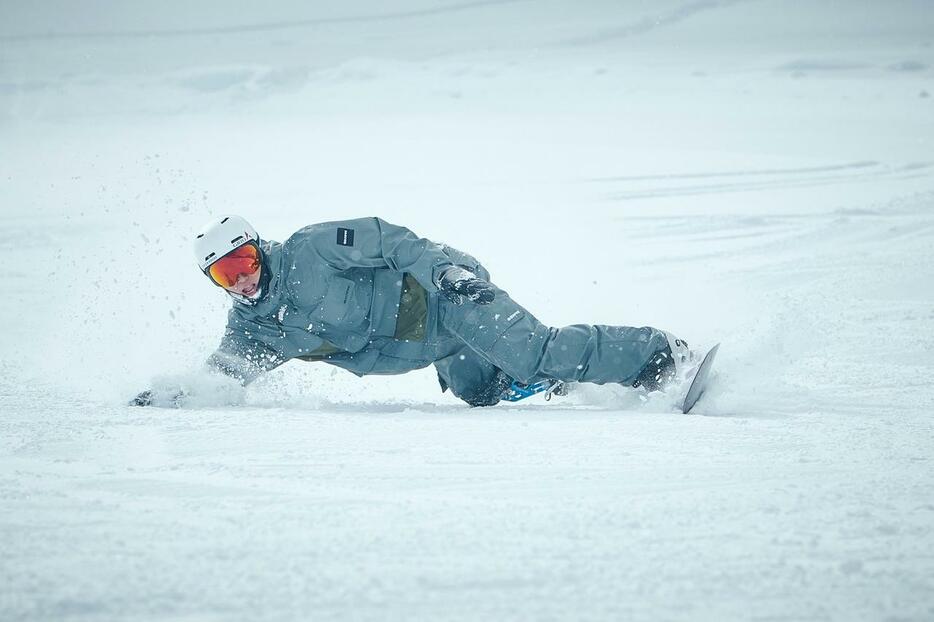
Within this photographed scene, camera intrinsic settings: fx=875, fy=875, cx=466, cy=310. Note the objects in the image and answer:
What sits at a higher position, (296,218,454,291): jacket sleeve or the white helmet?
the white helmet

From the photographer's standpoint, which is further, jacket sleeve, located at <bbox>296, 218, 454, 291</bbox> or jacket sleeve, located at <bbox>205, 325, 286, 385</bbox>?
jacket sleeve, located at <bbox>205, 325, 286, 385</bbox>

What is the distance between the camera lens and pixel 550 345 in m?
3.29

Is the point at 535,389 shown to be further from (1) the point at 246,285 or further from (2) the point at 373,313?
(1) the point at 246,285

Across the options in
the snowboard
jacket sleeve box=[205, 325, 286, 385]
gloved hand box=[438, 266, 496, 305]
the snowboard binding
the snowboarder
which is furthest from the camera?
the snowboard binding

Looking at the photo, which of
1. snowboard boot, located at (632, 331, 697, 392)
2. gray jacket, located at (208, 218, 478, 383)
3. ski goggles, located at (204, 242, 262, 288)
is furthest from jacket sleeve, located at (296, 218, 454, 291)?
snowboard boot, located at (632, 331, 697, 392)

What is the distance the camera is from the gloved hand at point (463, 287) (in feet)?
9.95

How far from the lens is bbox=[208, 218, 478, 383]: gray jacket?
10.7ft

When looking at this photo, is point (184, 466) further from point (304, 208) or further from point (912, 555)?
point (304, 208)

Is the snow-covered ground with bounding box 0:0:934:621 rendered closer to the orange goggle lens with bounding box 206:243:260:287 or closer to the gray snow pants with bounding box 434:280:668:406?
the gray snow pants with bounding box 434:280:668:406

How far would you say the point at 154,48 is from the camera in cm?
1658

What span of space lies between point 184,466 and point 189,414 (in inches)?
27.3

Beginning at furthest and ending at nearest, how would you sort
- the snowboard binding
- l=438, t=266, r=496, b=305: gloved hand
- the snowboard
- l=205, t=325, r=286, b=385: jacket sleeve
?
the snowboard binding < l=205, t=325, r=286, b=385: jacket sleeve < the snowboard < l=438, t=266, r=496, b=305: gloved hand

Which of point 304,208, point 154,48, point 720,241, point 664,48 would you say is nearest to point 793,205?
point 720,241

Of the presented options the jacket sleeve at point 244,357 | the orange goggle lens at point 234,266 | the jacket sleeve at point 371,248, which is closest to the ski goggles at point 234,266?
the orange goggle lens at point 234,266
